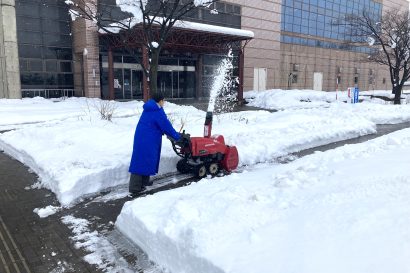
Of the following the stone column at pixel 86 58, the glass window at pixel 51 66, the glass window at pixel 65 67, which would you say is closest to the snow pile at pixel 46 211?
the stone column at pixel 86 58

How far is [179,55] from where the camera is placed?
2828 centimetres

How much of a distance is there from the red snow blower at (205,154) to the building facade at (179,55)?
56.2 feet

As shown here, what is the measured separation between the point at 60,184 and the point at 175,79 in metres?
23.6

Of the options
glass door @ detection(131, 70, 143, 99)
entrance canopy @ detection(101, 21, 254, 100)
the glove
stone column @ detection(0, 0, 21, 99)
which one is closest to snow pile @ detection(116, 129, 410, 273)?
the glove

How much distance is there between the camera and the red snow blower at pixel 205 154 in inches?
250

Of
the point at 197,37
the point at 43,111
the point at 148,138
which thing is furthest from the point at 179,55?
the point at 148,138

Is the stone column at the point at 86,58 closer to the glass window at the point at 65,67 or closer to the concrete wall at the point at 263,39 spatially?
the glass window at the point at 65,67

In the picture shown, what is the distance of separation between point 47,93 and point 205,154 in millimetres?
20362

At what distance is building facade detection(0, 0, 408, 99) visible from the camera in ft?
74.3

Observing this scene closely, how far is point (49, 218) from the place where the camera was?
199 inches

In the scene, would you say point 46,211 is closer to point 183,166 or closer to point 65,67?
point 183,166

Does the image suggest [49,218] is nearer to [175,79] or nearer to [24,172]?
[24,172]

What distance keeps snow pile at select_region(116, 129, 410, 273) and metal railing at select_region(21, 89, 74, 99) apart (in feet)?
69.5

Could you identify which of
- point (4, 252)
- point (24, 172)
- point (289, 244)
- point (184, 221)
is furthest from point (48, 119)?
point (289, 244)
